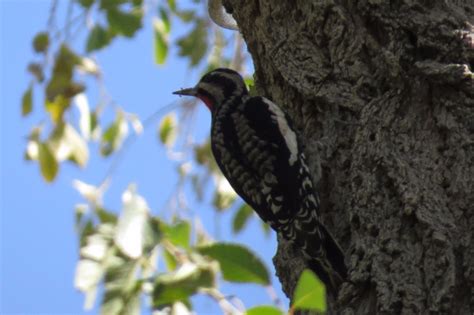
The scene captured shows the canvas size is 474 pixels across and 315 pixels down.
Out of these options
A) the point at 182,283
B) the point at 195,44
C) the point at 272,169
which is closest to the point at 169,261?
the point at 182,283

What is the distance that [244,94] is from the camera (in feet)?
10.5

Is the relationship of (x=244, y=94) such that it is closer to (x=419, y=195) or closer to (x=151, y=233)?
(x=419, y=195)

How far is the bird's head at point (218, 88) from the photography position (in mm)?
3197

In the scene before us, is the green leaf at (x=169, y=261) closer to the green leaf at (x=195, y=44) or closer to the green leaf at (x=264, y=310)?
the green leaf at (x=264, y=310)

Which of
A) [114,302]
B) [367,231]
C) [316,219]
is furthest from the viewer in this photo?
[316,219]

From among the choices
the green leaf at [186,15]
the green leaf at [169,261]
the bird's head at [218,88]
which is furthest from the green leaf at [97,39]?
the green leaf at [169,261]

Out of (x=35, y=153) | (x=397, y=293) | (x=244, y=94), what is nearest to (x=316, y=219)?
(x=397, y=293)

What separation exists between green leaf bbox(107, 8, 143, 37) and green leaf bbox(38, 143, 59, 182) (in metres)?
0.56

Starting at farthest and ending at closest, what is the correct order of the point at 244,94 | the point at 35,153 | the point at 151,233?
the point at 35,153
the point at 244,94
the point at 151,233

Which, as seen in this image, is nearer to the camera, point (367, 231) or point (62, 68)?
point (367, 231)

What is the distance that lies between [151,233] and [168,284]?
93 mm

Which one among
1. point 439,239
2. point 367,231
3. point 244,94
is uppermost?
point 244,94

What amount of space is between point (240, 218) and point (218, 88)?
73 cm

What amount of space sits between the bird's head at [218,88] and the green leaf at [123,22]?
1.46 feet
